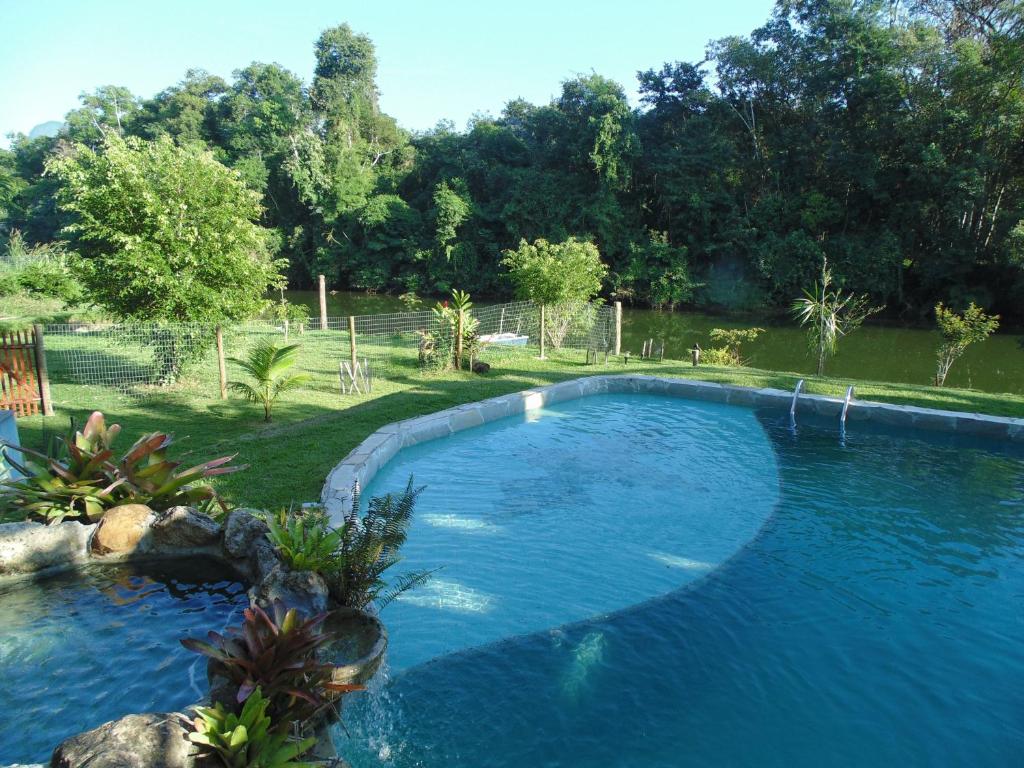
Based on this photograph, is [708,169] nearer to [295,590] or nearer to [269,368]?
[269,368]

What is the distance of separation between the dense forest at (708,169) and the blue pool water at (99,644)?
18467 millimetres

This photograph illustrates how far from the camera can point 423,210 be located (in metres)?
38.4

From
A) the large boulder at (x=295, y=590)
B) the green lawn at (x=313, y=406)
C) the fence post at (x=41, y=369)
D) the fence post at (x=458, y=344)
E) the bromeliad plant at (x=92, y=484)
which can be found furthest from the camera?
the fence post at (x=458, y=344)

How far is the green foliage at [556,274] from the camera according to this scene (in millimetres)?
14656

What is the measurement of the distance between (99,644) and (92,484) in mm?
1829

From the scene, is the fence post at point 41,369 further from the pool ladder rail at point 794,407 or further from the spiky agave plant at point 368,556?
the pool ladder rail at point 794,407

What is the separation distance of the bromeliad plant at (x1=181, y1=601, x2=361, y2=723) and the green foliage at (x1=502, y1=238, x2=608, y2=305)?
12.1 m

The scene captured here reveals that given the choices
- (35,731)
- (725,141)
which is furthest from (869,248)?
(35,731)

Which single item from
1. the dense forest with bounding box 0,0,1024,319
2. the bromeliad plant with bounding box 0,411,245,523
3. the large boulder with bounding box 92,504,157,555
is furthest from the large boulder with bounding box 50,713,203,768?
the dense forest with bounding box 0,0,1024,319

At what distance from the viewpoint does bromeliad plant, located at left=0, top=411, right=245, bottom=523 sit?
506 centimetres

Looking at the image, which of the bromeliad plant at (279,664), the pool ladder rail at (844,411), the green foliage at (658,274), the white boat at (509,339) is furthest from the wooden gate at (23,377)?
the green foliage at (658,274)

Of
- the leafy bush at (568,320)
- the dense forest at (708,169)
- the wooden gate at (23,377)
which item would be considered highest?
the dense forest at (708,169)

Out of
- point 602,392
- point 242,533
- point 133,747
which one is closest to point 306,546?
point 242,533

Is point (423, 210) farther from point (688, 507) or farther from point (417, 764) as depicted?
point (417, 764)
